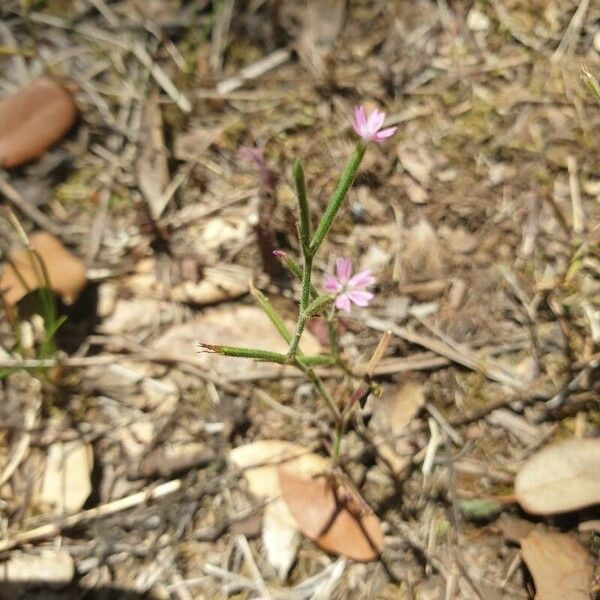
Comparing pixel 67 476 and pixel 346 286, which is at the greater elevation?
pixel 346 286

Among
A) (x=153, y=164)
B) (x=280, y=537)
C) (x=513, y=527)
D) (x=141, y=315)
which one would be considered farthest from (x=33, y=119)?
(x=513, y=527)

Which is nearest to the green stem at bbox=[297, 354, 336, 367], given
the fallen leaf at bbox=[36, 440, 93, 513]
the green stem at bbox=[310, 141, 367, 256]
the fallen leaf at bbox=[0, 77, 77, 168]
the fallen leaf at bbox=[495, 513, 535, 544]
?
the green stem at bbox=[310, 141, 367, 256]

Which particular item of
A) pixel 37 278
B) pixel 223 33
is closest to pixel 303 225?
pixel 37 278

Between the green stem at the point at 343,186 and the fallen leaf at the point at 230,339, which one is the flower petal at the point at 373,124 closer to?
the green stem at the point at 343,186

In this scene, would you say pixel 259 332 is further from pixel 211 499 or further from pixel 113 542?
pixel 113 542

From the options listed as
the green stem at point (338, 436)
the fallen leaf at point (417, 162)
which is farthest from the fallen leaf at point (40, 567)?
the fallen leaf at point (417, 162)

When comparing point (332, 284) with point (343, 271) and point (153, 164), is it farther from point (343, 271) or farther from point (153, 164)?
point (153, 164)

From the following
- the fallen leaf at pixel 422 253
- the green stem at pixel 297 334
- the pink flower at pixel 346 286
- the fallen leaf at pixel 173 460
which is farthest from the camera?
the fallen leaf at pixel 422 253
